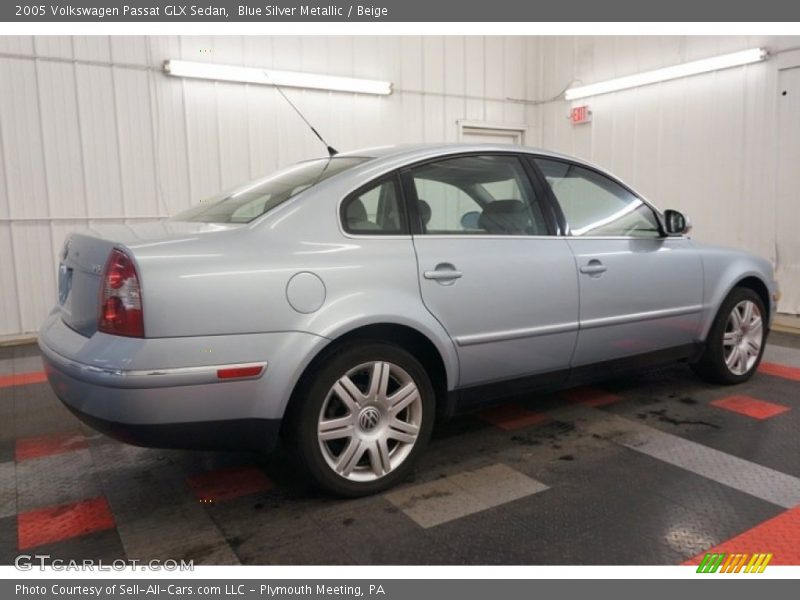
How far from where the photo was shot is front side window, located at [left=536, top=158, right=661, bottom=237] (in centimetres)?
318

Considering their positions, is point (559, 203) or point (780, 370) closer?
point (559, 203)

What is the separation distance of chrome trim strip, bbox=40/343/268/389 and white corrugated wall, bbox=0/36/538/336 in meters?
4.32

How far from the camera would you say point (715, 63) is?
259 inches

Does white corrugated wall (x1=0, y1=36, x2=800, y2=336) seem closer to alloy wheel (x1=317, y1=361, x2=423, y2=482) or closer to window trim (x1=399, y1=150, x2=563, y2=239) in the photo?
window trim (x1=399, y1=150, x2=563, y2=239)

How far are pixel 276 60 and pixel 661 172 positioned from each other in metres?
4.64

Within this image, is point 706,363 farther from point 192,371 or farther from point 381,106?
point 381,106

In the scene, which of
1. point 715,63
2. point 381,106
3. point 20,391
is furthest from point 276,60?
point 715,63

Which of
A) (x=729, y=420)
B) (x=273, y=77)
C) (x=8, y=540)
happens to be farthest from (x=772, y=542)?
(x=273, y=77)

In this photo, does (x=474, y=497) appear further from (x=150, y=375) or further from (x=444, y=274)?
(x=150, y=375)

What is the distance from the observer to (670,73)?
701cm

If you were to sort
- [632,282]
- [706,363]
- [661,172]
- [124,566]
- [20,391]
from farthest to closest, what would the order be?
1. [661,172]
2. [20,391]
3. [706,363]
4. [632,282]
5. [124,566]

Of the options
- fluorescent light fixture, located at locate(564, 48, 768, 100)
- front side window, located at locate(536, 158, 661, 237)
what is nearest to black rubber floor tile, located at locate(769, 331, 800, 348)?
front side window, located at locate(536, 158, 661, 237)

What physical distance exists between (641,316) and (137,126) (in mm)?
5108

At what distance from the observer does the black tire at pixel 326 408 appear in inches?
91.0
